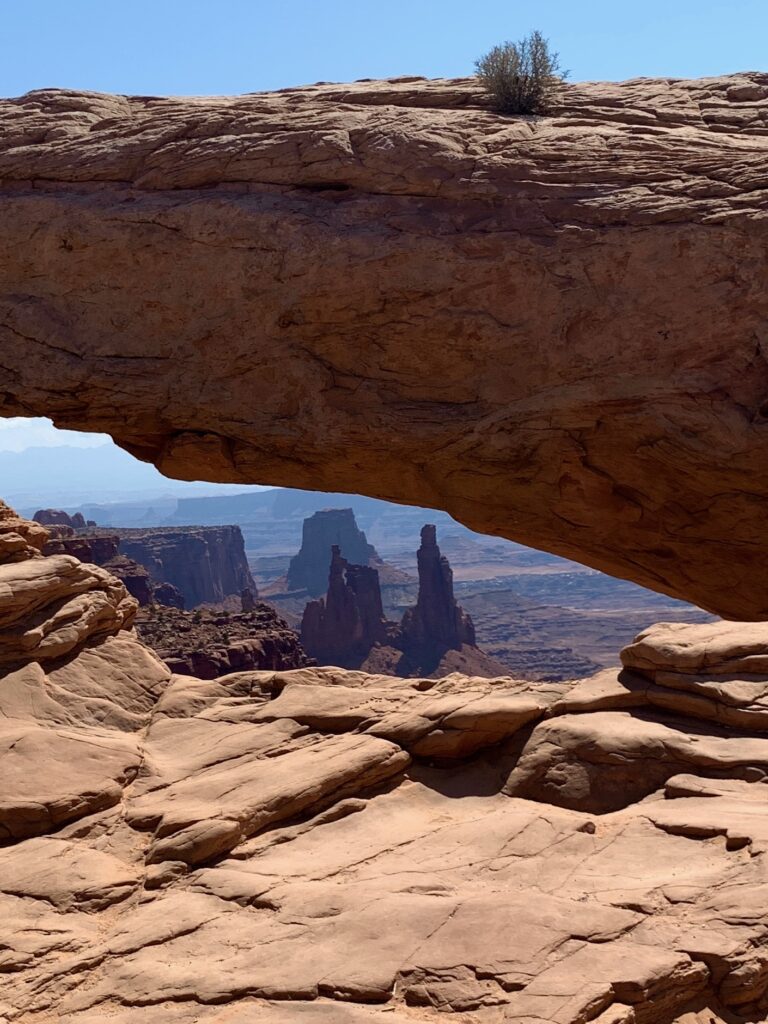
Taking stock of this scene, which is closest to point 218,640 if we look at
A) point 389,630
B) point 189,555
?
point 389,630

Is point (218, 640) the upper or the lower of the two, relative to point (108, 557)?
lower

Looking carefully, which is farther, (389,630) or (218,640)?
(389,630)

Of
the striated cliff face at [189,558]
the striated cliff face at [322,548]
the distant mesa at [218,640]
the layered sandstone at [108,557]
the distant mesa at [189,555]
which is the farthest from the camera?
the striated cliff face at [322,548]

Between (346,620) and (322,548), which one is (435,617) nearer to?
(346,620)

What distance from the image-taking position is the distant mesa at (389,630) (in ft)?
301

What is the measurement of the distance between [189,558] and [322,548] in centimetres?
3719

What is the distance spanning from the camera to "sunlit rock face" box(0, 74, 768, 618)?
12695 millimetres

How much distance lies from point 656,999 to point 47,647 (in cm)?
844

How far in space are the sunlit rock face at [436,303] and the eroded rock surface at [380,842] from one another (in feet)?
7.68

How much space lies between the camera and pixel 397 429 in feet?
44.0

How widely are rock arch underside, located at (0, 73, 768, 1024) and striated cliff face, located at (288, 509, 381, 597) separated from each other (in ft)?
429

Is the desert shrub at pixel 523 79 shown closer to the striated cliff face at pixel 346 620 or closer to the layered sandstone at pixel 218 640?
the layered sandstone at pixel 218 640

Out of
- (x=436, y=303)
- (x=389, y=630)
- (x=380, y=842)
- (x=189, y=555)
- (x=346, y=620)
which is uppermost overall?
(x=436, y=303)

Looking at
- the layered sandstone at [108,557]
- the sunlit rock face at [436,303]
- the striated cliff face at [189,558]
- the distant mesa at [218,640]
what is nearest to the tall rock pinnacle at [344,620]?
the layered sandstone at [108,557]
